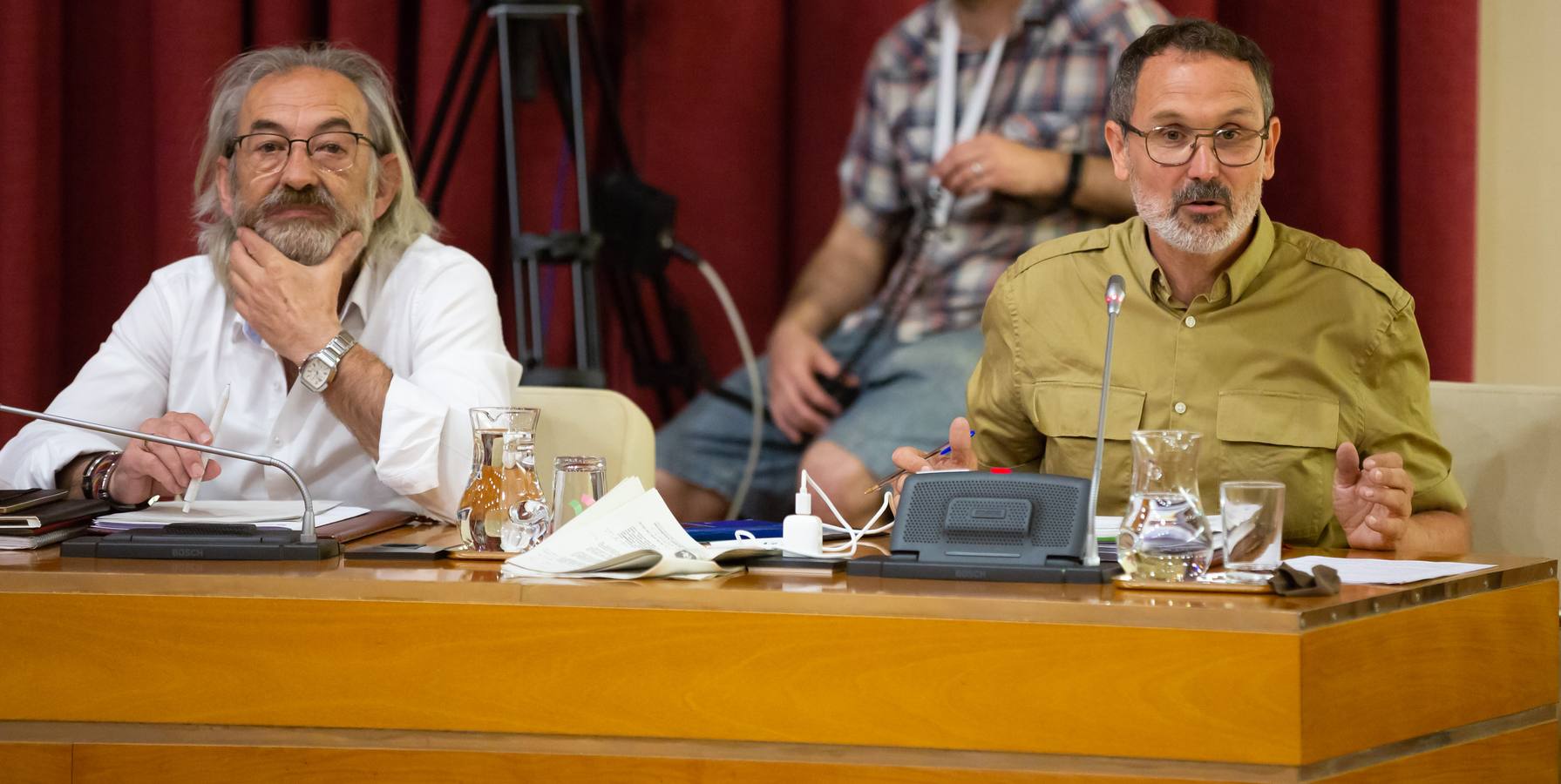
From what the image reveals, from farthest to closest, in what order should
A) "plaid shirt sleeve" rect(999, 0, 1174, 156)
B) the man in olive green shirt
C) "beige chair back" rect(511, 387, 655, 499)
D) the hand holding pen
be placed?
"plaid shirt sleeve" rect(999, 0, 1174, 156)
"beige chair back" rect(511, 387, 655, 499)
the man in olive green shirt
the hand holding pen

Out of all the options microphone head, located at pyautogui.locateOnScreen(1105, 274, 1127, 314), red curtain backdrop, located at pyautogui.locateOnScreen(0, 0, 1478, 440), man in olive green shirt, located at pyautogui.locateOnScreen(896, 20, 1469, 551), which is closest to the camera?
microphone head, located at pyautogui.locateOnScreen(1105, 274, 1127, 314)

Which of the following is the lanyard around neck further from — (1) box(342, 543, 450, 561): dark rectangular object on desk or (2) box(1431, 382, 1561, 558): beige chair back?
(1) box(342, 543, 450, 561): dark rectangular object on desk

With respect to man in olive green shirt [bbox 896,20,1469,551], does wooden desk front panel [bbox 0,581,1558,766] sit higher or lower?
lower

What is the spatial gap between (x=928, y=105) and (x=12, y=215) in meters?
1.76

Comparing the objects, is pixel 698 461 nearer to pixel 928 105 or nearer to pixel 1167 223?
pixel 928 105

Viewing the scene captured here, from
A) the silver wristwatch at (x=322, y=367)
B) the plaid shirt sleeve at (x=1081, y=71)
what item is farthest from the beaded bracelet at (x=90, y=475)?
the plaid shirt sleeve at (x=1081, y=71)

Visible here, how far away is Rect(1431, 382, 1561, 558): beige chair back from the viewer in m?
2.03

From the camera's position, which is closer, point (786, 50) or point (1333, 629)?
point (1333, 629)

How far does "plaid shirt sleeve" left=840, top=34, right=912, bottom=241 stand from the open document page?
1.35 m

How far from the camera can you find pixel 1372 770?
125 centimetres

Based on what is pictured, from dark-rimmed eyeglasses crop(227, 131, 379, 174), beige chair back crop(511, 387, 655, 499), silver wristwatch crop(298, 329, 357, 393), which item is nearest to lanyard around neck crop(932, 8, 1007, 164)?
beige chair back crop(511, 387, 655, 499)

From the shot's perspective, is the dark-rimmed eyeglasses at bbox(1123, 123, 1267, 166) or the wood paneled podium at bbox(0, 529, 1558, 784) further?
the dark-rimmed eyeglasses at bbox(1123, 123, 1267, 166)

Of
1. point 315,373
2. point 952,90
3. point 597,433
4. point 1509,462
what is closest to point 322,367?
point 315,373

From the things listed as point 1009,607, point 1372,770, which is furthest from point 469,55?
point 1372,770
